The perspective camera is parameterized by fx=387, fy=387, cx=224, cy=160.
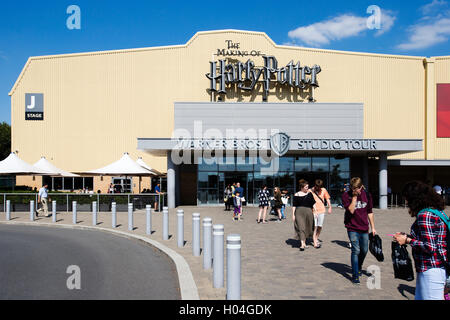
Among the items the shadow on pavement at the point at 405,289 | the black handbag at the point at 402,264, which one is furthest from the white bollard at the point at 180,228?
the black handbag at the point at 402,264

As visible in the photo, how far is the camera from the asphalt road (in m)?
5.51

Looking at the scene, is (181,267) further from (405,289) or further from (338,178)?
(338,178)

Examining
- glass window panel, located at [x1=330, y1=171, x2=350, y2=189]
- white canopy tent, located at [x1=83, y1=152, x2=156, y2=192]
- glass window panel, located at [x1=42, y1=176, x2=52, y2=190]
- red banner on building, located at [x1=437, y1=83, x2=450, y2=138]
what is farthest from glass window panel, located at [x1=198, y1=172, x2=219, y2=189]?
red banner on building, located at [x1=437, y1=83, x2=450, y2=138]

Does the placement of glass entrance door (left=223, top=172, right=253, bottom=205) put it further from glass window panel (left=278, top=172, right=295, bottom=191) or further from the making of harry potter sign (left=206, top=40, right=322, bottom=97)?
the making of harry potter sign (left=206, top=40, right=322, bottom=97)

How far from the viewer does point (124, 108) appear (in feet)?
105

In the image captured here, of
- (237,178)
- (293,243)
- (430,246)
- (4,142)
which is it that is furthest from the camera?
(4,142)

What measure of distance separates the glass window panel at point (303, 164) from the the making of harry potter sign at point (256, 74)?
21.4 feet

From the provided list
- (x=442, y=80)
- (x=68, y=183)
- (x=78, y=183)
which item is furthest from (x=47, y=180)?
(x=442, y=80)

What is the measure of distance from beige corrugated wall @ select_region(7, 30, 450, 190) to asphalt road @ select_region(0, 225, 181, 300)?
21.2 m

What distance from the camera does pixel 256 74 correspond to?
31469 millimetres

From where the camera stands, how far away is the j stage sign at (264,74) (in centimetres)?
3116

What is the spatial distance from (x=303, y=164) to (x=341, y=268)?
21825mm

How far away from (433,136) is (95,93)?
92.9ft

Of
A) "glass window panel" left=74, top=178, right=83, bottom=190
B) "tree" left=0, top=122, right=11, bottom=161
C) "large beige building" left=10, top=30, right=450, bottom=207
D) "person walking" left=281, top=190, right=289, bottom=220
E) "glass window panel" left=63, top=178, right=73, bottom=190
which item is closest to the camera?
"person walking" left=281, top=190, right=289, bottom=220
